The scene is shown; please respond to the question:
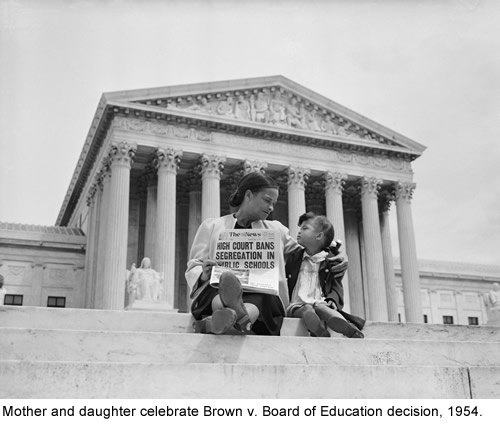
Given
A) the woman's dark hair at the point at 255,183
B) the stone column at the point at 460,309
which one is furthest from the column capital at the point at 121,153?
the stone column at the point at 460,309

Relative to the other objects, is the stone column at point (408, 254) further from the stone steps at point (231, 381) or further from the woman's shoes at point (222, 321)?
the woman's shoes at point (222, 321)

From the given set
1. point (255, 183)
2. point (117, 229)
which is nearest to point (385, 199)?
point (117, 229)

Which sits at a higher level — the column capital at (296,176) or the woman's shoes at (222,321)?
the column capital at (296,176)

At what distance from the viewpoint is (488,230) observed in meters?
30.9

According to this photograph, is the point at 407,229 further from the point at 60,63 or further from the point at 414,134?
the point at 60,63

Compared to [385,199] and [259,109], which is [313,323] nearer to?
[259,109]

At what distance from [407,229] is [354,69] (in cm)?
2469

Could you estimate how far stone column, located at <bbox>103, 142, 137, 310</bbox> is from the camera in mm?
34531

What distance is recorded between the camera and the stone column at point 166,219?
1394 inches

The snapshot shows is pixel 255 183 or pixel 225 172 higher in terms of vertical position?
pixel 225 172

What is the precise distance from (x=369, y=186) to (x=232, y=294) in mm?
38010

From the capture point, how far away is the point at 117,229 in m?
35.9

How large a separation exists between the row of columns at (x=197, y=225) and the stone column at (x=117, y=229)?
56 millimetres
